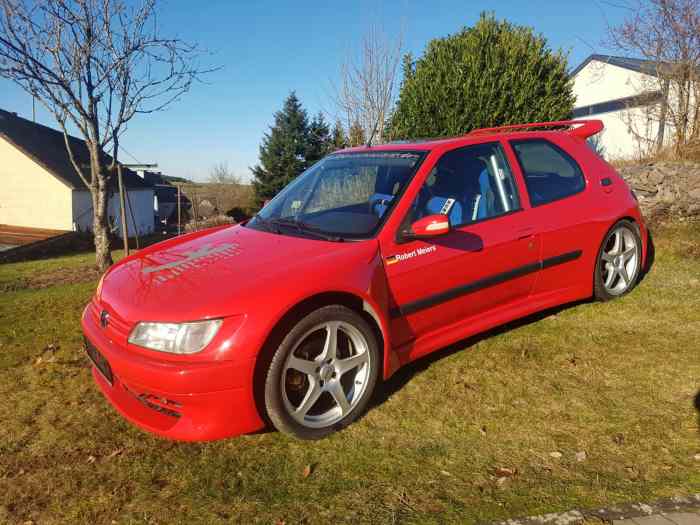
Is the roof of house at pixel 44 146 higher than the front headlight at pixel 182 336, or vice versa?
the roof of house at pixel 44 146

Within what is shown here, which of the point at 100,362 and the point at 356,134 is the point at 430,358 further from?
the point at 356,134

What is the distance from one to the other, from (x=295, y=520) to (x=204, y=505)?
45 cm

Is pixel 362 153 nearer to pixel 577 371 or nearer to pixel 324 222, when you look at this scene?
pixel 324 222

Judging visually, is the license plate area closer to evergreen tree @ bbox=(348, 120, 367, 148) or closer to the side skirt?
the side skirt

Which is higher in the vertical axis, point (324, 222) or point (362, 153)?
point (362, 153)

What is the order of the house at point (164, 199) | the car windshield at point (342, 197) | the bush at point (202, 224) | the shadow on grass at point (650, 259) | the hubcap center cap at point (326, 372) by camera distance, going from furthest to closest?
the house at point (164, 199), the bush at point (202, 224), the shadow on grass at point (650, 259), the car windshield at point (342, 197), the hubcap center cap at point (326, 372)

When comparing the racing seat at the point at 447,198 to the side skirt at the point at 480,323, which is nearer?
the side skirt at the point at 480,323

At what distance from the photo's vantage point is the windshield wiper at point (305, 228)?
128 inches

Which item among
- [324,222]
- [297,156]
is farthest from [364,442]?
[297,156]

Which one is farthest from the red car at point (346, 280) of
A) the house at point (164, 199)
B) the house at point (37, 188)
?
the house at point (164, 199)

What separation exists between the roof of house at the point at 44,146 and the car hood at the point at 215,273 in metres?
31.1

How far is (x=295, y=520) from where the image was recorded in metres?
2.29

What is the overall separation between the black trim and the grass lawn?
58cm

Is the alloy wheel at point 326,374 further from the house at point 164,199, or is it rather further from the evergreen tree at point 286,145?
the house at point 164,199
